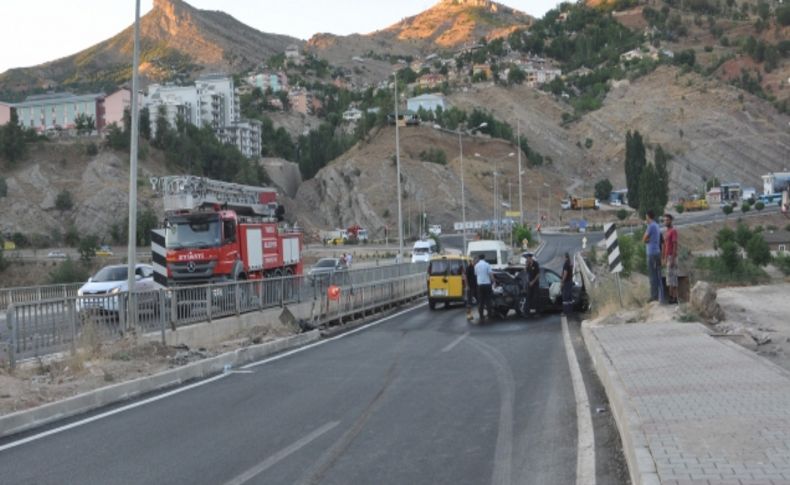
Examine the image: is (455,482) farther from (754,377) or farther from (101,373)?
(101,373)

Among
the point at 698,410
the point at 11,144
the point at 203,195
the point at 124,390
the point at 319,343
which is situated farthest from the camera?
the point at 11,144

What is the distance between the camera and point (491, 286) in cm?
2445

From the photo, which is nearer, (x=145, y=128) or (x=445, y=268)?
(x=445, y=268)

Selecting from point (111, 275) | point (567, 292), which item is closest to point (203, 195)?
point (111, 275)

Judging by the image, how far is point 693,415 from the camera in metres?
8.14

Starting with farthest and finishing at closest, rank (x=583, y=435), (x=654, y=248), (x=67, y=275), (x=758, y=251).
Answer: (x=758, y=251) → (x=67, y=275) → (x=654, y=248) → (x=583, y=435)

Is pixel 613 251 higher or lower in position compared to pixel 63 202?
lower

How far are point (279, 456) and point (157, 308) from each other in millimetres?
9563

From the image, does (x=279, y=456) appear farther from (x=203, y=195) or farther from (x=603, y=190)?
(x=603, y=190)

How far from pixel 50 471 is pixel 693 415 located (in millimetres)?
5965

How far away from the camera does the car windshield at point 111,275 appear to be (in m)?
28.6

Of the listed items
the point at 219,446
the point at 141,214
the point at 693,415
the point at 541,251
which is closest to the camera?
the point at 693,415

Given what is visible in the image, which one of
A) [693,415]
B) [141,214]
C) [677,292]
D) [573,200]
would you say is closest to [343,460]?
[693,415]

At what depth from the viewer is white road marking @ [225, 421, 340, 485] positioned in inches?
304
